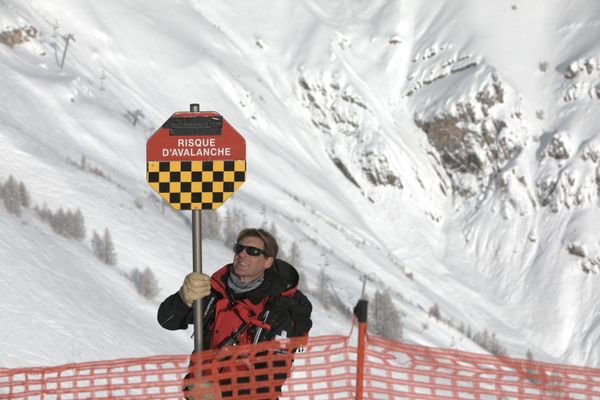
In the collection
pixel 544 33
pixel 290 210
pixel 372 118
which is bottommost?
pixel 290 210

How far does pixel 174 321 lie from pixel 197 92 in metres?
67.4

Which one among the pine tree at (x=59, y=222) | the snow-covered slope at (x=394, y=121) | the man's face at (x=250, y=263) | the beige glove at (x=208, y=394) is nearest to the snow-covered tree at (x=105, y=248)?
the pine tree at (x=59, y=222)

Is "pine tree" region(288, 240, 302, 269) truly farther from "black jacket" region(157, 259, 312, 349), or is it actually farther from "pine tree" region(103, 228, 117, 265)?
"black jacket" region(157, 259, 312, 349)

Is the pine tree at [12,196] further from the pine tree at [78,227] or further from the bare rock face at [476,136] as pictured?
the bare rock face at [476,136]

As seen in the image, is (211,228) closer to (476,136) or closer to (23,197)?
(23,197)

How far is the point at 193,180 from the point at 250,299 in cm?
116

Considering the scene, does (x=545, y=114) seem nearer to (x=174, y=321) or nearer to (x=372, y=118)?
(x=372, y=118)

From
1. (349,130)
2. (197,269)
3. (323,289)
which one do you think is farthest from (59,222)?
(349,130)

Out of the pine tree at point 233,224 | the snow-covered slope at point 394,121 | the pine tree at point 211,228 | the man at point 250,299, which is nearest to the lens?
the man at point 250,299

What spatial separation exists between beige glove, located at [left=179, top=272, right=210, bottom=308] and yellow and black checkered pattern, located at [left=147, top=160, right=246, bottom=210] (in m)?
0.81

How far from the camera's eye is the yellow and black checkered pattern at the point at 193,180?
19.8 feet

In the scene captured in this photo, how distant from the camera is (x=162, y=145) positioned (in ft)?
19.8

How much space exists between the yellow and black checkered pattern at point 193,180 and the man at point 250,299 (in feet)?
1.69

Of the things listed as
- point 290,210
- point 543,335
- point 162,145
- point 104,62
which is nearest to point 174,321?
Answer: point 162,145
